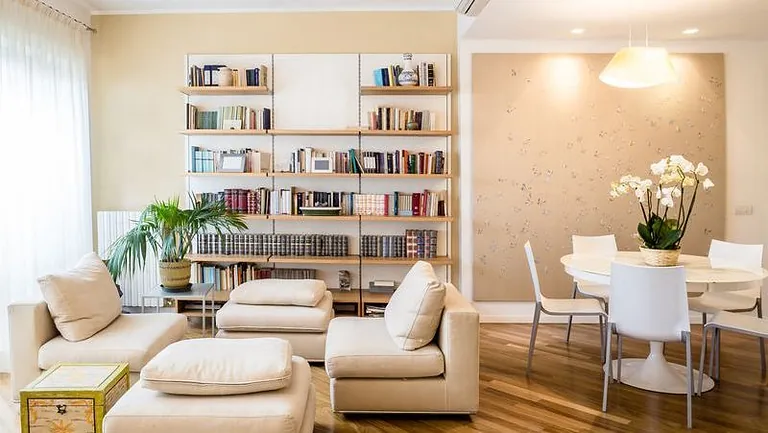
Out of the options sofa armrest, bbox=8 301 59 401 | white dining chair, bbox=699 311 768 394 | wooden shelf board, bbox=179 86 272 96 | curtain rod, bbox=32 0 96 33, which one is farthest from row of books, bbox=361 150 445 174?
sofa armrest, bbox=8 301 59 401

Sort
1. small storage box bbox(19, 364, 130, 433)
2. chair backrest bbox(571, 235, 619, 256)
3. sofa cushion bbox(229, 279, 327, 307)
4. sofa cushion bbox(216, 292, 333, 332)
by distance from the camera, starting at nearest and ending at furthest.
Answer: small storage box bbox(19, 364, 130, 433), sofa cushion bbox(216, 292, 333, 332), sofa cushion bbox(229, 279, 327, 307), chair backrest bbox(571, 235, 619, 256)

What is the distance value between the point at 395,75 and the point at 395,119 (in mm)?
391

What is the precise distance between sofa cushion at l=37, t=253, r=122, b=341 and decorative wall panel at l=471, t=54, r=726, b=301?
314 centimetres

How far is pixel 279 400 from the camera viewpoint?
246cm

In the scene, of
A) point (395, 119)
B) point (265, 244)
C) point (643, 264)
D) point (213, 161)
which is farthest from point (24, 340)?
point (643, 264)

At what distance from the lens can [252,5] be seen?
5.41 metres

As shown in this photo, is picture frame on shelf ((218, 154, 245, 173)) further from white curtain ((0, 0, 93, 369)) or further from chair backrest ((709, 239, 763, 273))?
chair backrest ((709, 239, 763, 273))

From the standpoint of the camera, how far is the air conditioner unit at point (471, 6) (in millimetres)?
4050

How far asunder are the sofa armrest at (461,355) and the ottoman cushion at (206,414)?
97 centimetres

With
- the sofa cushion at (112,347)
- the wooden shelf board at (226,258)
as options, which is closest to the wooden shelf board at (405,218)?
the wooden shelf board at (226,258)

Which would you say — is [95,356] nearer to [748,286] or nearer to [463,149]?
[463,149]

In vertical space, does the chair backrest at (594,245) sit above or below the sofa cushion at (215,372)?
above

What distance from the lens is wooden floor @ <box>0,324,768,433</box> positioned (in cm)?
Result: 319

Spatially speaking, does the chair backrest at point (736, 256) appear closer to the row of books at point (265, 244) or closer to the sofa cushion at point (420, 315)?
the sofa cushion at point (420, 315)
